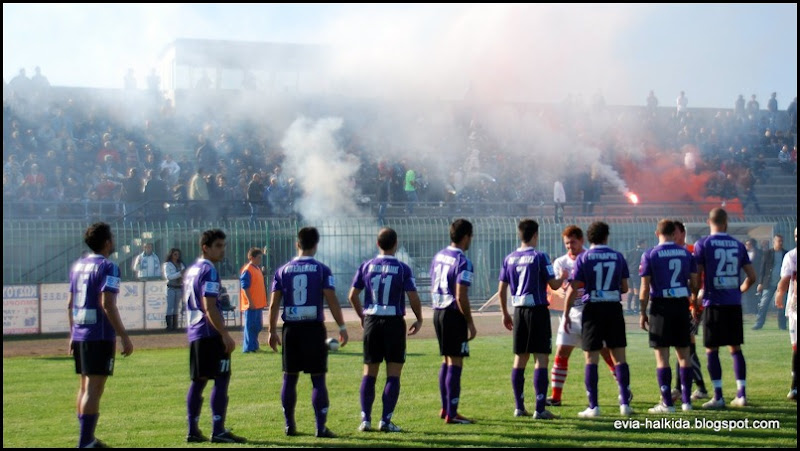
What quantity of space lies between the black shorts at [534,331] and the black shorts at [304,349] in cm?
193

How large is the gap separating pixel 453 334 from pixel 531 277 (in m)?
0.93

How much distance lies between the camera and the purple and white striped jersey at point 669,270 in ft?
30.2

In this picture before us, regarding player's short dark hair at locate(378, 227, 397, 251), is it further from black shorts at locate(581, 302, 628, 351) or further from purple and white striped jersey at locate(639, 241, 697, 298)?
purple and white striped jersey at locate(639, 241, 697, 298)

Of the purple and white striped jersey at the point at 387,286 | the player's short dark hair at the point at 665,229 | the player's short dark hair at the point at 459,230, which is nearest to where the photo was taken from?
the purple and white striped jersey at the point at 387,286

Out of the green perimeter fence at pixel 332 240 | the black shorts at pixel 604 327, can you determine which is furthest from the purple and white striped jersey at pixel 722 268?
the green perimeter fence at pixel 332 240

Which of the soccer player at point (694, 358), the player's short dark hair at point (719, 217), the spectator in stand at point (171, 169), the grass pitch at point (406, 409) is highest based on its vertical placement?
the spectator in stand at point (171, 169)

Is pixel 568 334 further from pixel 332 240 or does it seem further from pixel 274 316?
pixel 332 240

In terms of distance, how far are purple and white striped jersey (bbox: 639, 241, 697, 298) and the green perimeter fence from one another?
1350cm

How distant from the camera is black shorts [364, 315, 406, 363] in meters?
8.55

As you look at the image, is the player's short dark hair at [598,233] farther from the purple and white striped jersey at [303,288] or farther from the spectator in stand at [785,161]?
the spectator in stand at [785,161]

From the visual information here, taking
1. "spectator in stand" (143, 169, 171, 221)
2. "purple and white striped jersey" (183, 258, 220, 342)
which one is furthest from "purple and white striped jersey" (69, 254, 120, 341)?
"spectator in stand" (143, 169, 171, 221)

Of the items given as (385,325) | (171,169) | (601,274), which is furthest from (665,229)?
(171,169)

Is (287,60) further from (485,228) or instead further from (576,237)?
(576,237)

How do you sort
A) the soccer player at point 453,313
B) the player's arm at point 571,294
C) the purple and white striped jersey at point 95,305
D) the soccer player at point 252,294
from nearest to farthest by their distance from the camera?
the purple and white striped jersey at point 95,305, the soccer player at point 453,313, the player's arm at point 571,294, the soccer player at point 252,294
